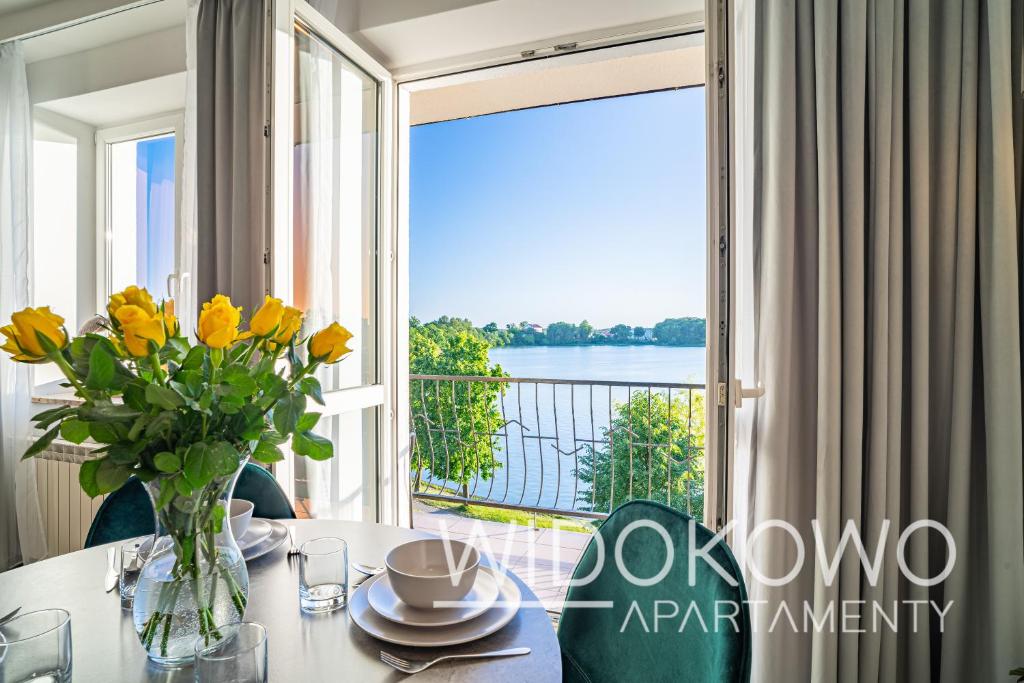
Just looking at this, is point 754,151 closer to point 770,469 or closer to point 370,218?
point 770,469

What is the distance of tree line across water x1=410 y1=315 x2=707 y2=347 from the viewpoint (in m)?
5.24

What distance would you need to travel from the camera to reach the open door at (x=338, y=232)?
1.94m

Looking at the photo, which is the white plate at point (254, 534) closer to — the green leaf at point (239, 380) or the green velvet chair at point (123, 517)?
the green velvet chair at point (123, 517)

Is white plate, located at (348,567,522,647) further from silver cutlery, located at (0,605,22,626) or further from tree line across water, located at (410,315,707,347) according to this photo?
tree line across water, located at (410,315,707,347)

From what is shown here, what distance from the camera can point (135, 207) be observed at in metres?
3.11

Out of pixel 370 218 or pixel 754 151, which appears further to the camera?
pixel 370 218

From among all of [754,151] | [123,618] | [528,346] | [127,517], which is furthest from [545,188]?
[123,618]

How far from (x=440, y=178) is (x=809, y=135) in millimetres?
4978

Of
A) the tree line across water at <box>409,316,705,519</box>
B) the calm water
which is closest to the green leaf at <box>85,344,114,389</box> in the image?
the tree line across water at <box>409,316,705,519</box>

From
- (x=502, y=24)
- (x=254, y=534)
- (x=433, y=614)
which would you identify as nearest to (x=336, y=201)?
(x=502, y=24)

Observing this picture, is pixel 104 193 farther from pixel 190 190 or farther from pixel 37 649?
pixel 37 649

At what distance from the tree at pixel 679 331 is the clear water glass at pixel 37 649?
4906mm

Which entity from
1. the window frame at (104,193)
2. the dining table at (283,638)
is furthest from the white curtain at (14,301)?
the dining table at (283,638)

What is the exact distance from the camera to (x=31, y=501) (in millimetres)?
2629
